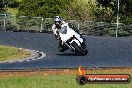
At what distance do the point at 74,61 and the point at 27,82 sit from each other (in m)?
7.55

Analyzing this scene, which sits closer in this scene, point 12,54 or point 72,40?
point 12,54

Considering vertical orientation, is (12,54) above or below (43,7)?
below

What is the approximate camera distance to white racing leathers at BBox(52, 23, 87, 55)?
74.5 feet

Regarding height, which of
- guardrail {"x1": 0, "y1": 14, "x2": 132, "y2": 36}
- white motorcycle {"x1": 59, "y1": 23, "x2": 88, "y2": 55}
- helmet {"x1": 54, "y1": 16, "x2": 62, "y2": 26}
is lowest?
guardrail {"x1": 0, "y1": 14, "x2": 132, "y2": 36}

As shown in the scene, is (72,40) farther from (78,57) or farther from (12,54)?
(12,54)

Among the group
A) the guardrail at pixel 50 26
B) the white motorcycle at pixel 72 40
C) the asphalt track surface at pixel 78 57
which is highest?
the white motorcycle at pixel 72 40

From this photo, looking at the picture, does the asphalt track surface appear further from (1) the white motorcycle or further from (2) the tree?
(2) the tree

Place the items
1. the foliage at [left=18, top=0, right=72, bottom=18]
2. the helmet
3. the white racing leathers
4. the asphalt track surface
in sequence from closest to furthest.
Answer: the asphalt track surface
the helmet
the white racing leathers
the foliage at [left=18, top=0, right=72, bottom=18]

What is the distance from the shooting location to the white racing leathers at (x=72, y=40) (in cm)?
2272

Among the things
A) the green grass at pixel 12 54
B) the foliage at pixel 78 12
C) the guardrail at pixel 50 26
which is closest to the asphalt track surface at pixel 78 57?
the green grass at pixel 12 54

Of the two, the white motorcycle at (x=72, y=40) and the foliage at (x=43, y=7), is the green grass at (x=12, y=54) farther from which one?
the foliage at (x=43, y=7)

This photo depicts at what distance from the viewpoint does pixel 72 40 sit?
23.0m

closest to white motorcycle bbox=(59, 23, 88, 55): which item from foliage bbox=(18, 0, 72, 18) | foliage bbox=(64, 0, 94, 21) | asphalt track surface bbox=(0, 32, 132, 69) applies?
asphalt track surface bbox=(0, 32, 132, 69)

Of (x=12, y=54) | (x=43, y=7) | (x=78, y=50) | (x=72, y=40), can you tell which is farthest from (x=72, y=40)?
(x=43, y=7)
